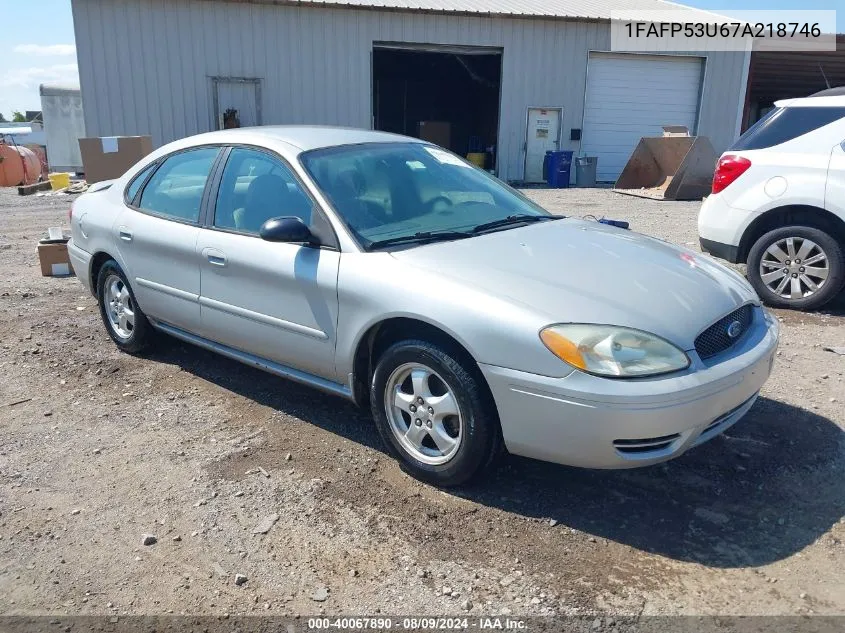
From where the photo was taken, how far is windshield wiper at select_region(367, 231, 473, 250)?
11.4 ft

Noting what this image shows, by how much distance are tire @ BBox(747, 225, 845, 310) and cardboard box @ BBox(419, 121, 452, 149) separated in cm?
1975

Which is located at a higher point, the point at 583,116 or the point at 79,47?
the point at 79,47

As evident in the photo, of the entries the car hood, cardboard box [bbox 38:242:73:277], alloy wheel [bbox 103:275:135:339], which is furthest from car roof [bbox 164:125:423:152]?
cardboard box [bbox 38:242:73:277]

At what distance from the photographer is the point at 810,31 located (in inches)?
815

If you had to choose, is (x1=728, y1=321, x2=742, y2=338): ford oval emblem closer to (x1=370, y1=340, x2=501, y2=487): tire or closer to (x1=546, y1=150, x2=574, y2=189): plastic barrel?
(x1=370, y1=340, x2=501, y2=487): tire

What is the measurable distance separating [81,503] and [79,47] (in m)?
15.8

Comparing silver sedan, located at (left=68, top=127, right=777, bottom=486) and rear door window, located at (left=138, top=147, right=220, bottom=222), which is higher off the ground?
rear door window, located at (left=138, top=147, right=220, bottom=222)

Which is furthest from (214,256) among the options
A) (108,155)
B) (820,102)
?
(108,155)

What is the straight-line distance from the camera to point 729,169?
6.16 metres

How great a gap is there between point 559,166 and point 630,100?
322 centimetres

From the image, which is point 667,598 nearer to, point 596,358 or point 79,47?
point 596,358

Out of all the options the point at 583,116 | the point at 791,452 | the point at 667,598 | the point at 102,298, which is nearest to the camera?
the point at 667,598

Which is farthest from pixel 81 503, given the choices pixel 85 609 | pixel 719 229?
pixel 719 229

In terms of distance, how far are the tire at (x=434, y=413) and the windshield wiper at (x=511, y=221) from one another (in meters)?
0.92
